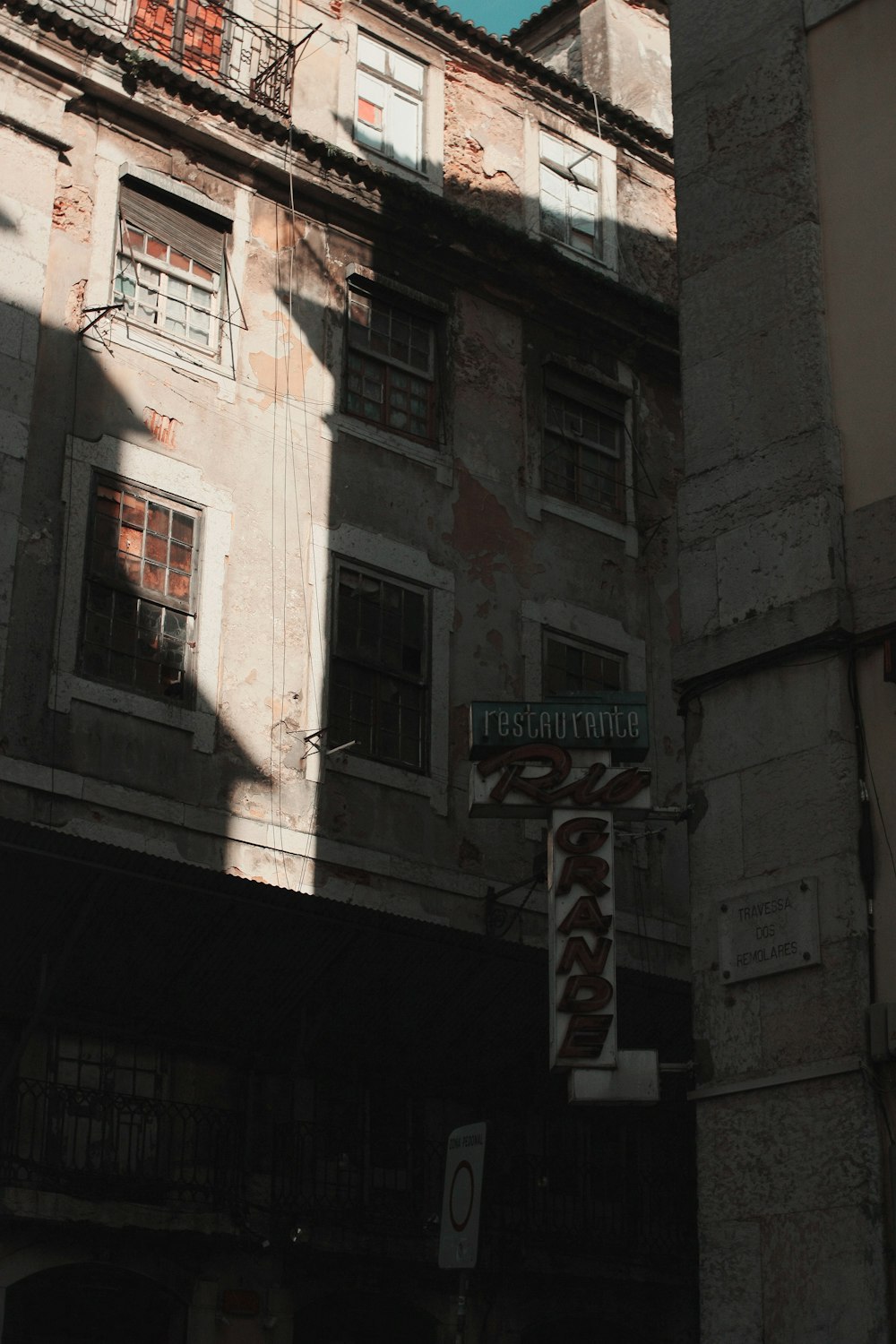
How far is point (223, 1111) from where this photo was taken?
52.5 ft

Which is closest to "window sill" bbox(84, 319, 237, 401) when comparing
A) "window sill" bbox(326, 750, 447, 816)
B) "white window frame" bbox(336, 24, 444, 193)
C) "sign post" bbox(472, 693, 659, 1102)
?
"white window frame" bbox(336, 24, 444, 193)

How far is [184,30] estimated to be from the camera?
19391 millimetres

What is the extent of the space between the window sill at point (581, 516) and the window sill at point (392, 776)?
11.7ft

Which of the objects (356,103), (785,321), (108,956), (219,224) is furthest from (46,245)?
(785,321)

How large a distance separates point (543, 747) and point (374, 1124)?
5687mm

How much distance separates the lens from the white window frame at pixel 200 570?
15.9m

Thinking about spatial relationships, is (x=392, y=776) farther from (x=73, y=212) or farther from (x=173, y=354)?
(x=73, y=212)

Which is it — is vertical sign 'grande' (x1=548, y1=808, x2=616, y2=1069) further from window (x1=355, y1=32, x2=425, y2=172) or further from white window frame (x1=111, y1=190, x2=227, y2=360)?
window (x1=355, y1=32, x2=425, y2=172)

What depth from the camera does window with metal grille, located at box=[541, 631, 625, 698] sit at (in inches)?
764

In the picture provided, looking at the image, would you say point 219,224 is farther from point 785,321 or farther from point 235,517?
point 785,321

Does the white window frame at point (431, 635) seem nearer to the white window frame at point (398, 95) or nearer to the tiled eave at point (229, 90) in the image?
the tiled eave at point (229, 90)

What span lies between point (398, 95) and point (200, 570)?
23.2 feet

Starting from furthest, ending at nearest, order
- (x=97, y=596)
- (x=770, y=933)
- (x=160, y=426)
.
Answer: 1. (x=160, y=426)
2. (x=97, y=596)
3. (x=770, y=933)

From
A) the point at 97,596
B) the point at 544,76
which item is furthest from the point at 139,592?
the point at 544,76
